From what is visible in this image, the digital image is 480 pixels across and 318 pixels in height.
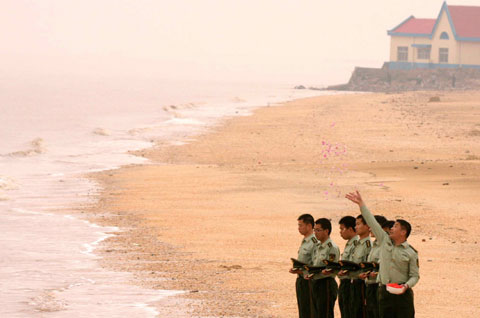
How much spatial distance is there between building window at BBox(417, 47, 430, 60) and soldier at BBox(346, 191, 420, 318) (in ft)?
297

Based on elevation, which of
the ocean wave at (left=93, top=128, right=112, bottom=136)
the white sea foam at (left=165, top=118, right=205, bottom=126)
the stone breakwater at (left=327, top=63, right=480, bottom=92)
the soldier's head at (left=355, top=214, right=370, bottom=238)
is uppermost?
the stone breakwater at (left=327, top=63, right=480, bottom=92)

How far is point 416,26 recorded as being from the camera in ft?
323

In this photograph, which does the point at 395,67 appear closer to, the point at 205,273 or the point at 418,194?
the point at 418,194

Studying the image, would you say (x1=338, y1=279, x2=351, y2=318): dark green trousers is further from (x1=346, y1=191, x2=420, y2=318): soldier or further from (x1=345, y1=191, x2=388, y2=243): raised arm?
(x1=345, y1=191, x2=388, y2=243): raised arm

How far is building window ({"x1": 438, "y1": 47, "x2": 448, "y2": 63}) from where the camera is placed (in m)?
95.1

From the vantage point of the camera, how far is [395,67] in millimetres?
102188

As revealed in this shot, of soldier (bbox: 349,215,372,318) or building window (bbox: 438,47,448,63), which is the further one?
building window (bbox: 438,47,448,63)

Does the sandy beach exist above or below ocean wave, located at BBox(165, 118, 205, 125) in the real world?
below

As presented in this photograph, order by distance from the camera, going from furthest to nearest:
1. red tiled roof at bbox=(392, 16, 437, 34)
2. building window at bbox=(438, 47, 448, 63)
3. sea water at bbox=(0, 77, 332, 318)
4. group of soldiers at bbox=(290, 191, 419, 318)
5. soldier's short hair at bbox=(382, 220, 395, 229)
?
red tiled roof at bbox=(392, 16, 437, 34) < building window at bbox=(438, 47, 448, 63) < sea water at bbox=(0, 77, 332, 318) < soldier's short hair at bbox=(382, 220, 395, 229) < group of soldiers at bbox=(290, 191, 419, 318)

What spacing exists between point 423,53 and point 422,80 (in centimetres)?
366

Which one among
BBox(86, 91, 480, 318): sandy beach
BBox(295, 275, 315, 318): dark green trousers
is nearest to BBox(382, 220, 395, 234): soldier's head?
BBox(295, 275, 315, 318): dark green trousers

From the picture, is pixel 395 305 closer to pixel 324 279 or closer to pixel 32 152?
pixel 324 279

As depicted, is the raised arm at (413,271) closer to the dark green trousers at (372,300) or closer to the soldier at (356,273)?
the dark green trousers at (372,300)

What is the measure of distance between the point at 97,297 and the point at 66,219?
25.1 feet
